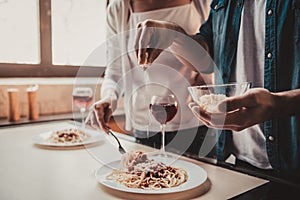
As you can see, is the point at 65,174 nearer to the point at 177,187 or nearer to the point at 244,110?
the point at 177,187

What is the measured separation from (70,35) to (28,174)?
1687 millimetres

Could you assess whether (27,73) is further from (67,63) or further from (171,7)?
(171,7)

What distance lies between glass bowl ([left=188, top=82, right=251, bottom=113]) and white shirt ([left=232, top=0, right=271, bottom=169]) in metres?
0.24

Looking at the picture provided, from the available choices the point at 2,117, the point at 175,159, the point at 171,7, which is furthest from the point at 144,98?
the point at 2,117

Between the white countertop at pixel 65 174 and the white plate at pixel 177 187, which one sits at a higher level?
the white plate at pixel 177 187

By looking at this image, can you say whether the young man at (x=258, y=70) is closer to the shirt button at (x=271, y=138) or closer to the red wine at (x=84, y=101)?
the shirt button at (x=271, y=138)

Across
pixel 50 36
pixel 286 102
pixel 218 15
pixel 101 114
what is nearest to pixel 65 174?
pixel 101 114

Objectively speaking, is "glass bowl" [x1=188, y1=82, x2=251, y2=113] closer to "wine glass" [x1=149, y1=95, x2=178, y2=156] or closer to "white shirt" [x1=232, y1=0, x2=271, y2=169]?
"wine glass" [x1=149, y1=95, x2=178, y2=156]

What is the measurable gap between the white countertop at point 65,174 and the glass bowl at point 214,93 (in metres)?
0.20

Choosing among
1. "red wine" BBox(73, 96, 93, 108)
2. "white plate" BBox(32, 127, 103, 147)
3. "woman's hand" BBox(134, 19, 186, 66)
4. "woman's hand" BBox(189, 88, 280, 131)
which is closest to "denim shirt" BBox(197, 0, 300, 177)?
"woman's hand" BBox(189, 88, 280, 131)

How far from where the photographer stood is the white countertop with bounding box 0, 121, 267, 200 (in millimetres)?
717

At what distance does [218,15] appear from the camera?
3.78 feet

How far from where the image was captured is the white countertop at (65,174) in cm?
72

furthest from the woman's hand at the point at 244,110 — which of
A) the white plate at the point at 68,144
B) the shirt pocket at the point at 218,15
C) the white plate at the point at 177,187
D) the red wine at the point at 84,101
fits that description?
the red wine at the point at 84,101
